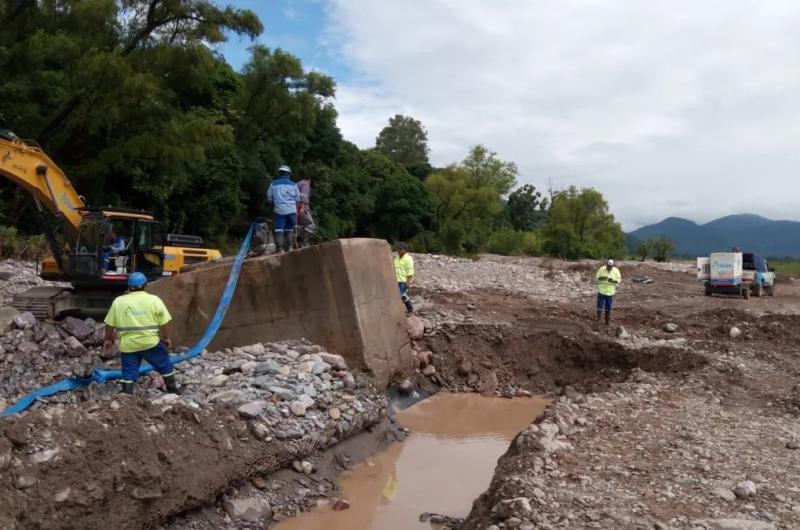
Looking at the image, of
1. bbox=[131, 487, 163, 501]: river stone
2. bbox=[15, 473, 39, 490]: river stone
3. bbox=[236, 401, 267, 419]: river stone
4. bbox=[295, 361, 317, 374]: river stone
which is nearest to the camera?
bbox=[15, 473, 39, 490]: river stone

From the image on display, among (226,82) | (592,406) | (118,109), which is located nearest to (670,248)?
(226,82)

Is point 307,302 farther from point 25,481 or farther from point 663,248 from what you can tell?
point 663,248

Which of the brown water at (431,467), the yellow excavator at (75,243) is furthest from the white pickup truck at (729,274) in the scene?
the yellow excavator at (75,243)

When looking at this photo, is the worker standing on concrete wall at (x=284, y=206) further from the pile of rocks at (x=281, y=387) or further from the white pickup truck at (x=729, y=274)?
the white pickup truck at (x=729, y=274)

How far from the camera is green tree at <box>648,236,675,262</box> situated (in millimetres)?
49312

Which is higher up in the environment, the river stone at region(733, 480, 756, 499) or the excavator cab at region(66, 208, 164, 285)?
the excavator cab at region(66, 208, 164, 285)

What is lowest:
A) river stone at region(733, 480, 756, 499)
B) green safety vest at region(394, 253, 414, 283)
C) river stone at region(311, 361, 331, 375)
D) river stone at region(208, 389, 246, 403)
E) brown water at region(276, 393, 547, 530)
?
brown water at region(276, 393, 547, 530)

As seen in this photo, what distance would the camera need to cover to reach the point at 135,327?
6.35 meters

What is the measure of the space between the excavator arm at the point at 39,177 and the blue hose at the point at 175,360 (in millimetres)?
3299

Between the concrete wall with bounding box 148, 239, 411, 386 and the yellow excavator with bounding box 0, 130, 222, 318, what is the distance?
1672 millimetres

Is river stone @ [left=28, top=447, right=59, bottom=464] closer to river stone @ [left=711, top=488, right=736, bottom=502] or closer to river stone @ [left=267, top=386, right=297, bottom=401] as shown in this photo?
river stone @ [left=267, top=386, right=297, bottom=401]

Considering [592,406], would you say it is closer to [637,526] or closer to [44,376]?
[637,526]

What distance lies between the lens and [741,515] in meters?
4.16

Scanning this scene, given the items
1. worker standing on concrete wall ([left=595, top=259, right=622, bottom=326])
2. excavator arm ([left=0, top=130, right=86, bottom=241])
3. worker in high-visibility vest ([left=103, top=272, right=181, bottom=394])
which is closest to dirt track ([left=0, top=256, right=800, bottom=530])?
worker in high-visibility vest ([left=103, top=272, right=181, bottom=394])
